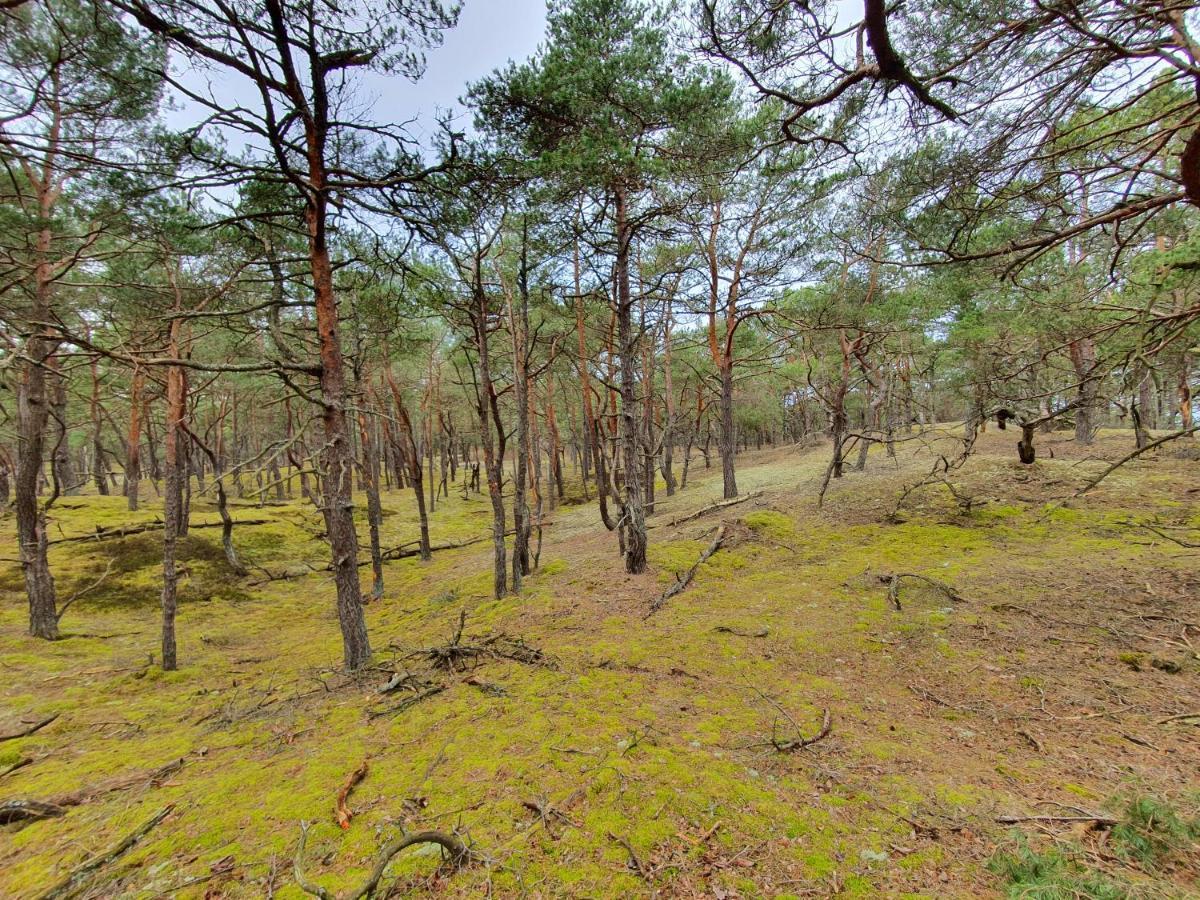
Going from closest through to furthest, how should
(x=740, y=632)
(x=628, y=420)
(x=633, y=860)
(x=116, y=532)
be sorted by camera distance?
(x=633, y=860) < (x=740, y=632) < (x=628, y=420) < (x=116, y=532)

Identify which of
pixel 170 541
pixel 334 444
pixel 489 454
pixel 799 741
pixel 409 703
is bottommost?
pixel 409 703

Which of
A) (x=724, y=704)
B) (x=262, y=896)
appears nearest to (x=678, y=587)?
(x=724, y=704)

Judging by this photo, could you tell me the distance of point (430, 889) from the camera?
2.21m

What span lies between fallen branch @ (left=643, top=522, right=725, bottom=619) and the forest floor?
0.53 ft

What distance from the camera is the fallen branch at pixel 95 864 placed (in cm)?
238

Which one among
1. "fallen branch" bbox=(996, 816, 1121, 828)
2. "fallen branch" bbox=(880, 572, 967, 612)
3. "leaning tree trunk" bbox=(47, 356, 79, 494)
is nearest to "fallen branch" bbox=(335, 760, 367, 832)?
"leaning tree trunk" bbox=(47, 356, 79, 494)

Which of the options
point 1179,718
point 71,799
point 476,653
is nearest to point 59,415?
point 71,799

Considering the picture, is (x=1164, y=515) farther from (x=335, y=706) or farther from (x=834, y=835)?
(x=335, y=706)

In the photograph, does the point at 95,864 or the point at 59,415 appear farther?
the point at 59,415

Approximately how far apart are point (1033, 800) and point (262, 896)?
4.12 meters

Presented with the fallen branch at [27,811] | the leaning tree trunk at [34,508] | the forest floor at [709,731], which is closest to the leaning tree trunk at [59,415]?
the leaning tree trunk at [34,508]

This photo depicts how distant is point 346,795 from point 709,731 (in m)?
2.54

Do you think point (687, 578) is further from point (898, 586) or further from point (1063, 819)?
point (1063, 819)

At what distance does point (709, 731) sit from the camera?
3.52m
